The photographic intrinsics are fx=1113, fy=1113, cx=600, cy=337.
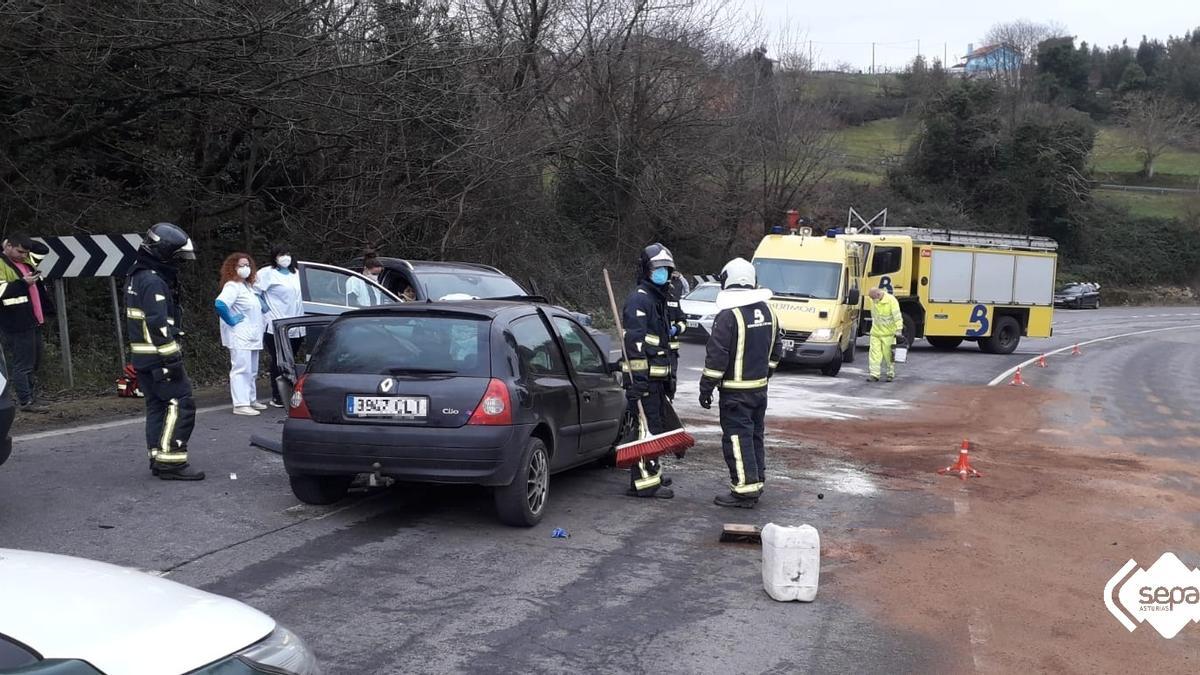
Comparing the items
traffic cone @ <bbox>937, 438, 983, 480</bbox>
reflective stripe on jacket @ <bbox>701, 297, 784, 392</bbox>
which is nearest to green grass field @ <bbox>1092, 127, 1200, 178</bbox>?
traffic cone @ <bbox>937, 438, 983, 480</bbox>

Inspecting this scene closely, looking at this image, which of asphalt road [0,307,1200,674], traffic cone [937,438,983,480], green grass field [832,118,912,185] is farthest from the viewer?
green grass field [832,118,912,185]

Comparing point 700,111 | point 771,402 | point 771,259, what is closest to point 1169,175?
point 700,111

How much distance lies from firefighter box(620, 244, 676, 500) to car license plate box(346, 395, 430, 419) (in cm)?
212

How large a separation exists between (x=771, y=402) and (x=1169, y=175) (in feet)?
231

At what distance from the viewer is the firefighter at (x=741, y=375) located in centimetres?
834

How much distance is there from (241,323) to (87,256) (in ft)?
9.83

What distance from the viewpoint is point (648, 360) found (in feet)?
28.5

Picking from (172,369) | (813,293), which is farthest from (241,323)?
(813,293)

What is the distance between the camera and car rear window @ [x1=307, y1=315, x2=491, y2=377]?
7.18 meters

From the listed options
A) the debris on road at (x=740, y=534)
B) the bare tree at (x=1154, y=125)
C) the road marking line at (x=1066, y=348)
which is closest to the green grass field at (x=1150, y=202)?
the bare tree at (x=1154, y=125)

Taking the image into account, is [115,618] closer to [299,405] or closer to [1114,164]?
[299,405]

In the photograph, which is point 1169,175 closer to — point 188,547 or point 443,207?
point 443,207

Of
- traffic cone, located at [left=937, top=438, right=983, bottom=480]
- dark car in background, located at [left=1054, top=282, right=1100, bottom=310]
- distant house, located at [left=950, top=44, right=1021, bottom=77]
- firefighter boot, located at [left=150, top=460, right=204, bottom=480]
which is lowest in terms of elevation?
dark car in background, located at [left=1054, top=282, right=1100, bottom=310]

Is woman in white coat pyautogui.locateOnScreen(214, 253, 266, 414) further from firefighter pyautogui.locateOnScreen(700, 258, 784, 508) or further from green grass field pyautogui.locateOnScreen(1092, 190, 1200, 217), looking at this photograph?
green grass field pyautogui.locateOnScreen(1092, 190, 1200, 217)
